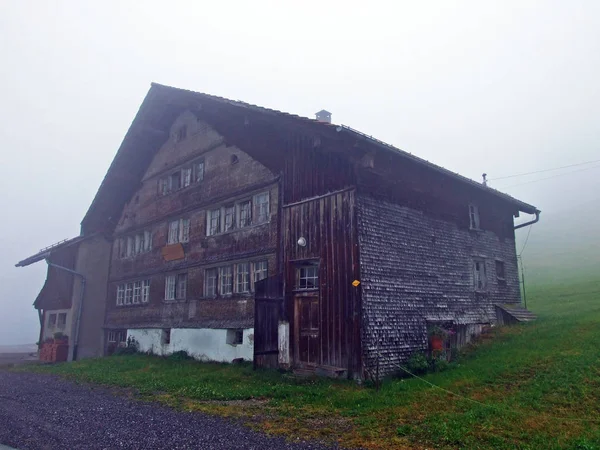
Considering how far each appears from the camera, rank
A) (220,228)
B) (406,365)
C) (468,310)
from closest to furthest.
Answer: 1. (406,365)
2. (468,310)
3. (220,228)

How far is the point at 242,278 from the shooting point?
56.1ft

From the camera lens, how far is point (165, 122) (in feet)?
73.9

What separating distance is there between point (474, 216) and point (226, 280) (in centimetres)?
959

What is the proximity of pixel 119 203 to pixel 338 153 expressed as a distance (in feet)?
53.4

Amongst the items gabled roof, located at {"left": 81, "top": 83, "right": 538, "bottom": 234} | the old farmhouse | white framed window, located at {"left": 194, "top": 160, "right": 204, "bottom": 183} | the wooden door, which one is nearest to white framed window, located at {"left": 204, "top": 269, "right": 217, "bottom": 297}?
the old farmhouse

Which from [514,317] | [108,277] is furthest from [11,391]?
→ [514,317]

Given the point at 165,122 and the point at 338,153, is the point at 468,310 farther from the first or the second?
the point at 165,122

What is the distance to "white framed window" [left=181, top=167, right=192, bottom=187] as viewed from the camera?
20905 millimetres

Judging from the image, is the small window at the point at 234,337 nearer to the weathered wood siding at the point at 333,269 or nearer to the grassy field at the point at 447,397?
the grassy field at the point at 447,397

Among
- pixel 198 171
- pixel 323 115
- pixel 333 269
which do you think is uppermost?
pixel 323 115

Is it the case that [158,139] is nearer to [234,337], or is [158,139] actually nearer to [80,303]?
[80,303]

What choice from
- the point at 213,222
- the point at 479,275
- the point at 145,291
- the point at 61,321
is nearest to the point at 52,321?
the point at 61,321

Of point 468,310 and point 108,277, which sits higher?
point 108,277

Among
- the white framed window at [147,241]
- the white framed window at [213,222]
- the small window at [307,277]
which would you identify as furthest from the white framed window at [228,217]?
the white framed window at [147,241]
